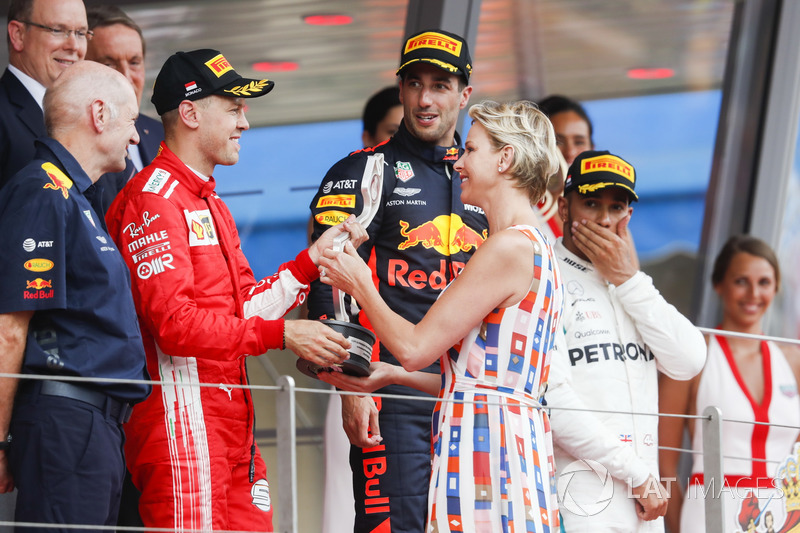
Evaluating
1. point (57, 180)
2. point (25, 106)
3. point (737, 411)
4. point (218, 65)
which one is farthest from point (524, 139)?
point (737, 411)

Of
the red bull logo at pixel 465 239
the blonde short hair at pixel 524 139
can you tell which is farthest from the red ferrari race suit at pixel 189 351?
the red bull logo at pixel 465 239

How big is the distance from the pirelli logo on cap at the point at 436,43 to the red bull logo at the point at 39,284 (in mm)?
1527

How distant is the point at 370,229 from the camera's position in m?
3.20

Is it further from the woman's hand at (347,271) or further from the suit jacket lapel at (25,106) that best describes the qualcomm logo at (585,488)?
the suit jacket lapel at (25,106)

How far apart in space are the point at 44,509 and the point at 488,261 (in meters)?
1.05

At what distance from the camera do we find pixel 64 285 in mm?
2297

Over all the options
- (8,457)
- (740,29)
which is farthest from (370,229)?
(740,29)

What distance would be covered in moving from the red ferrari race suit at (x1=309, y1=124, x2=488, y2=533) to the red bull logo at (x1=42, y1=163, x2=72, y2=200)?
950 millimetres

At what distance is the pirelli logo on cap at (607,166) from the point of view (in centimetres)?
325

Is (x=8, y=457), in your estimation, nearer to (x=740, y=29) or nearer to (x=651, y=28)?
(x=651, y=28)

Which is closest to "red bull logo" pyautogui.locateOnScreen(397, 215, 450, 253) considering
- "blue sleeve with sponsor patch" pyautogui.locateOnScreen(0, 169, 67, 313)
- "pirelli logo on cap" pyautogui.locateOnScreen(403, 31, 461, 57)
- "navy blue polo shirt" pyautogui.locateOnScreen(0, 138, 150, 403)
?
"pirelli logo on cap" pyautogui.locateOnScreen(403, 31, 461, 57)

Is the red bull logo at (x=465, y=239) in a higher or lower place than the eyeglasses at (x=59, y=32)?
lower

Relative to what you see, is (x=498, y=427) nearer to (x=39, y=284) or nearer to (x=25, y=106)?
(x=39, y=284)

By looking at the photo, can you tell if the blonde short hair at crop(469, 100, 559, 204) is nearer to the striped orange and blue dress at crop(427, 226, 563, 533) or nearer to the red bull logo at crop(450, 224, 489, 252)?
the striped orange and blue dress at crop(427, 226, 563, 533)
